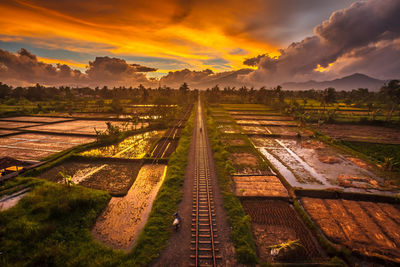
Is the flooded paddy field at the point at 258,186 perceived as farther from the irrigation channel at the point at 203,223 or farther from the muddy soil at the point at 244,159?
the muddy soil at the point at 244,159

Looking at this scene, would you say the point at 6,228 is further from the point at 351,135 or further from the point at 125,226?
the point at 351,135

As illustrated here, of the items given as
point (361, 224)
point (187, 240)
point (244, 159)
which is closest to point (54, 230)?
point (187, 240)

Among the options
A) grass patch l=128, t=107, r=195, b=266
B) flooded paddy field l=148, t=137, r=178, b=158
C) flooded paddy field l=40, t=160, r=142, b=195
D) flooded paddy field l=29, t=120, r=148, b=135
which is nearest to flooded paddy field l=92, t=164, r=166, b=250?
grass patch l=128, t=107, r=195, b=266

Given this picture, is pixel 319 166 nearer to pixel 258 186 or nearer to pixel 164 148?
pixel 258 186

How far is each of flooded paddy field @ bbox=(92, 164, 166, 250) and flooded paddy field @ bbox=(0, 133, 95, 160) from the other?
70.1 ft

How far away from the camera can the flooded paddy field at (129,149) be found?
31.7 meters

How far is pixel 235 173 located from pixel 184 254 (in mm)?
→ 14359

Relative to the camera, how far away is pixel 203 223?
51.5 feet

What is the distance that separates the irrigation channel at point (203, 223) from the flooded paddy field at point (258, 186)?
3.91m

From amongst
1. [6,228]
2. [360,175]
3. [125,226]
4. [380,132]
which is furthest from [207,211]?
[380,132]

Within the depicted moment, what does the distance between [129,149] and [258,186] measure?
2625 cm

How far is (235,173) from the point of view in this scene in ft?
82.3

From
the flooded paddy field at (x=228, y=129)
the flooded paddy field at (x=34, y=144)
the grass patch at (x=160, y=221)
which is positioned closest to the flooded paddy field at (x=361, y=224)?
the grass patch at (x=160, y=221)

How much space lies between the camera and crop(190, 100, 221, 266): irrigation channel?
1252cm
